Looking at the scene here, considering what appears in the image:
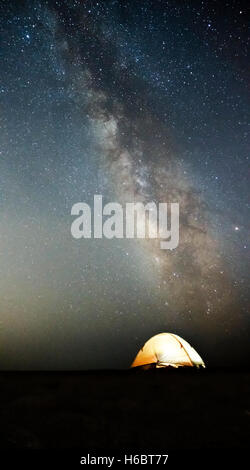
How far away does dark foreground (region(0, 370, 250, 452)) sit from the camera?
1890 millimetres

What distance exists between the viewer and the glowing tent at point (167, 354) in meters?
9.98

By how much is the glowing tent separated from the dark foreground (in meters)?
7.98

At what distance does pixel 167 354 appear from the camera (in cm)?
1023

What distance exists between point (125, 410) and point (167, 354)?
8.69 m

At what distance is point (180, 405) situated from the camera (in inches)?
83.1

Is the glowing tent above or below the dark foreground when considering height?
above

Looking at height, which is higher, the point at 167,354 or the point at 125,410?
the point at 167,354

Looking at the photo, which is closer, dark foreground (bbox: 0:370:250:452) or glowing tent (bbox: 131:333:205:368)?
dark foreground (bbox: 0:370:250:452)
